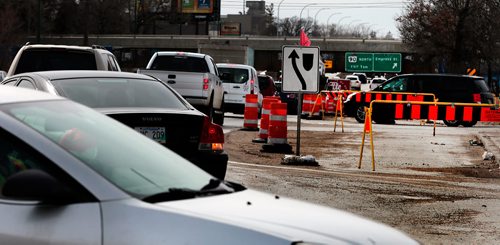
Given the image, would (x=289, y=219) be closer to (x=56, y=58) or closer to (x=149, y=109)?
(x=149, y=109)

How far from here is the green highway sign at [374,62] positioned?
3127 inches

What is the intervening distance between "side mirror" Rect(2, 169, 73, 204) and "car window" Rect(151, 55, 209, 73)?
66.5ft

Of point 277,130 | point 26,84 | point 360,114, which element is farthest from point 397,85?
point 26,84

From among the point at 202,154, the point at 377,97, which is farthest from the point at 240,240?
the point at 377,97

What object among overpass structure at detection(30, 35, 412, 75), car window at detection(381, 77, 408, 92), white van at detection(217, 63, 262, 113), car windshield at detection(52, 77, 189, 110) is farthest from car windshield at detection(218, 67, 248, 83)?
overpass structure at detection(30, 35, 412, 75)

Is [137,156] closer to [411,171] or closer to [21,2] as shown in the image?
[411,171]

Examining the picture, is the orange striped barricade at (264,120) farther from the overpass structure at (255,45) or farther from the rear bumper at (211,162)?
the overpass structure at (255,45)

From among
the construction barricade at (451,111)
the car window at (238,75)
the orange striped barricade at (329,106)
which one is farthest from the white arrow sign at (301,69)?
the orange striped barricade at (329,106)

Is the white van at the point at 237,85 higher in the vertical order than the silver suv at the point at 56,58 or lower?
lower

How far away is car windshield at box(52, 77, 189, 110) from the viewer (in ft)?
35.6

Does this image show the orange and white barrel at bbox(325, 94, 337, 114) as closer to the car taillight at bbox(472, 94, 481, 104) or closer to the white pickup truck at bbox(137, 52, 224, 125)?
the car taillight at bbox(472, 94, 481, 104)

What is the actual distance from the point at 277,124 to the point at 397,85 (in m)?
17.0

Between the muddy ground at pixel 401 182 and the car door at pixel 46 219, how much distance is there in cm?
551

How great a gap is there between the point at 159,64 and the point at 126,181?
66.4ft
